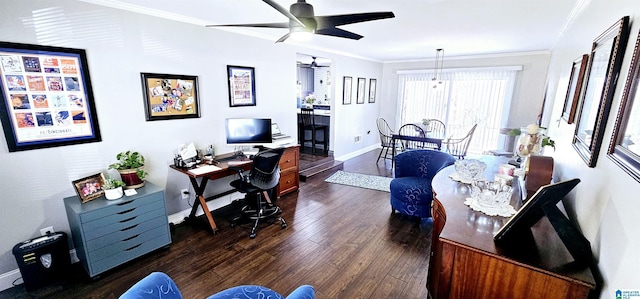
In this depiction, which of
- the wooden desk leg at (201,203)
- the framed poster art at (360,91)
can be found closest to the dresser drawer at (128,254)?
the wooden desk leg at (201,203)

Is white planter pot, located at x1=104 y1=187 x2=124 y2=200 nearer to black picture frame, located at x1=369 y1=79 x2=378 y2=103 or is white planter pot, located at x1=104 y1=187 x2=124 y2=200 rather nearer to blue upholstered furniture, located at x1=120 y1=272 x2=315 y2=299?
blue upholstered furniture, located at x1=120 y1=272 x2=315 y2=299

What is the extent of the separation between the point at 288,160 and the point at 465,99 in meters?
4.55

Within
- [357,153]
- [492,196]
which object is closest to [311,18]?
[492,196]

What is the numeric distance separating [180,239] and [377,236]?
216cm

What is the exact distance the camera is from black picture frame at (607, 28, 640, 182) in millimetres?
879

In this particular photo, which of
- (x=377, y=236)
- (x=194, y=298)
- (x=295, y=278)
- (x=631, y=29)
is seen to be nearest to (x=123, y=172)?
(x=194, y=298)

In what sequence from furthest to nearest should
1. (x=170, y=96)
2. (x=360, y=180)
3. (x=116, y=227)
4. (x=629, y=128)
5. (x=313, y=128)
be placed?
(x=313, y=128)
(x=360, y=180)
(x=170, y=96)
(x=116, y=227)
(x=629, y=128)

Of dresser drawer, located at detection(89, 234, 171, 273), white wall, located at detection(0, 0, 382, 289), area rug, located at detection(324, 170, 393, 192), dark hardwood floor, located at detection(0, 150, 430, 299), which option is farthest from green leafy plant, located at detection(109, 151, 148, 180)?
area rug, located at detection(324, 170, 393, 192)

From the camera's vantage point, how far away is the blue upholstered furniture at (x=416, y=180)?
3.05 meters

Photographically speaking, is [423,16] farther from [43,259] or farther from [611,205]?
[43,259]

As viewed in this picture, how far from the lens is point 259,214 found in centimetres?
316

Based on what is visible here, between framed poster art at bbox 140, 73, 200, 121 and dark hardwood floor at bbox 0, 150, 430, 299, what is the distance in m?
1.33

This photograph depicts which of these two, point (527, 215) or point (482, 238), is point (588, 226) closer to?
point (527, 215)

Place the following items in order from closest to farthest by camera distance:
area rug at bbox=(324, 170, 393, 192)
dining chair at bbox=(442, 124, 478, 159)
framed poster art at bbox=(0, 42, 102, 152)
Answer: framed poster art at bbox=(0, 42, 102, 152) → area rug at bbox=(324, 170, 393, 192) → dining chair at bbox=(442, 124, 478, 159)
